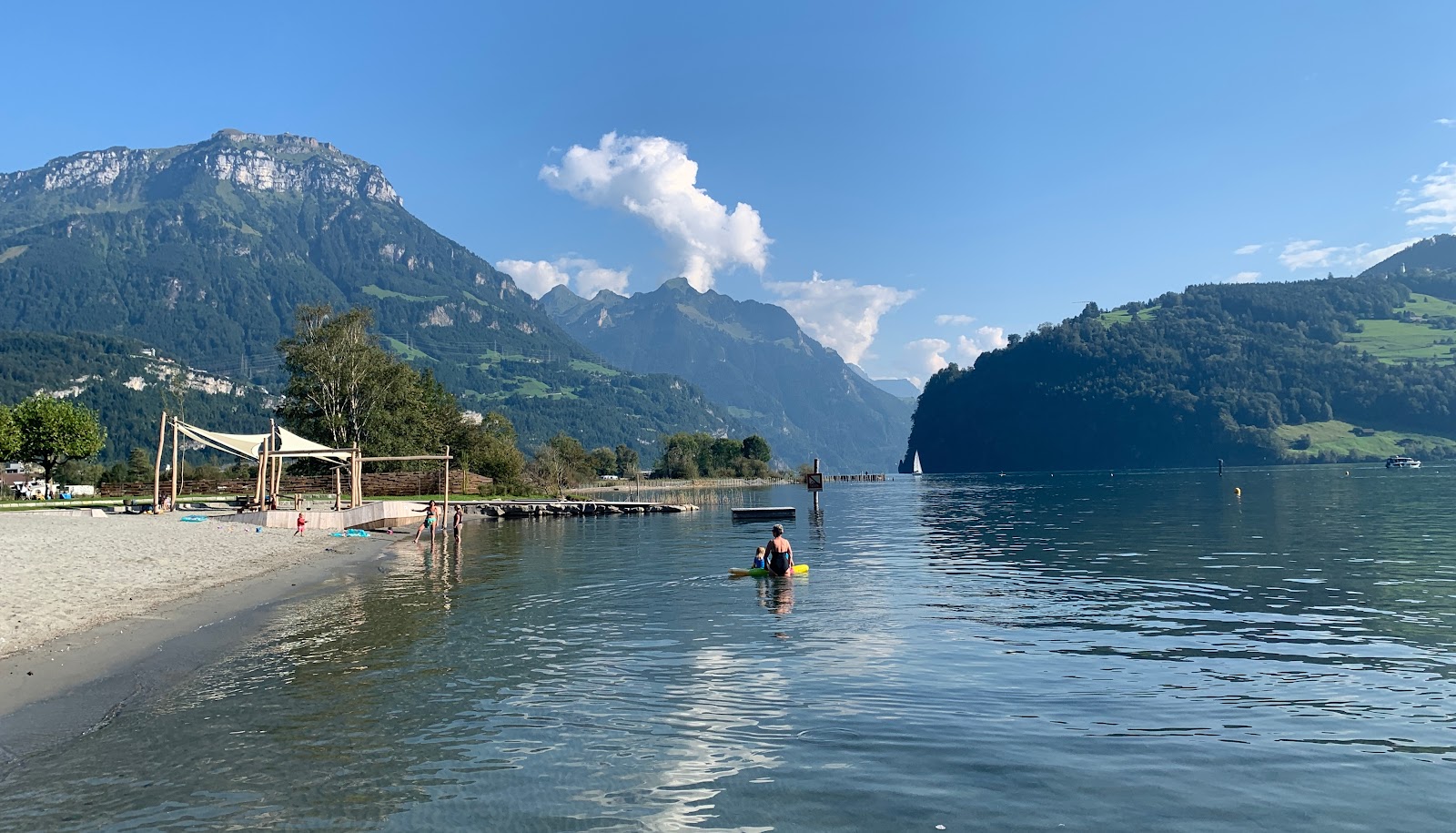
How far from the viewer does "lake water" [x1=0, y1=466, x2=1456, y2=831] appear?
8.73 metres

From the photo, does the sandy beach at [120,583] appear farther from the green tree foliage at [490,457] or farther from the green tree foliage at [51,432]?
the green tree foliage at [490,457]

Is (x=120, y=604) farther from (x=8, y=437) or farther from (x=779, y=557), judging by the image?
(x=8, y=437)

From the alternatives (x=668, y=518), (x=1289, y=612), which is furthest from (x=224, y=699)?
(x=668, y=518)

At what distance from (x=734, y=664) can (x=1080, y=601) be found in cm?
1207

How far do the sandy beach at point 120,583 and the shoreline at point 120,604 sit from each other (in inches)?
1.4

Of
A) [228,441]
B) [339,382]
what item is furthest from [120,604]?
[339,382]

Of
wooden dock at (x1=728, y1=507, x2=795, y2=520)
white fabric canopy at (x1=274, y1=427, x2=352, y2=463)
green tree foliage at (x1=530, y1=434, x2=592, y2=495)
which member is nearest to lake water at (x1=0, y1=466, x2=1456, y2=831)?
white fabric canopy at (x1=274, y1=427, x2=352, y2=463)

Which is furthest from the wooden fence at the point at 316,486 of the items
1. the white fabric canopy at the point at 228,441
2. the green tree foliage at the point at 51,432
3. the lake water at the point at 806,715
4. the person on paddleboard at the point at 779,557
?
the person on paddleboard at the point at 779,557

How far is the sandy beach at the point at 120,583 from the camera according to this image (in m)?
15.0

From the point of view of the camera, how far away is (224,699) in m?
13.1

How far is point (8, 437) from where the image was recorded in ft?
237

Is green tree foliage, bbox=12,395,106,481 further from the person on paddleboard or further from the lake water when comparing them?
the person on paddleboard

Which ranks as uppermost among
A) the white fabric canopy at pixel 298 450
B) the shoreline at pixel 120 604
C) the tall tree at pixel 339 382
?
the tall tree at pixel 339 382

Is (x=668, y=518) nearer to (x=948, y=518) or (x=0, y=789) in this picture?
(x=948, y=518)
